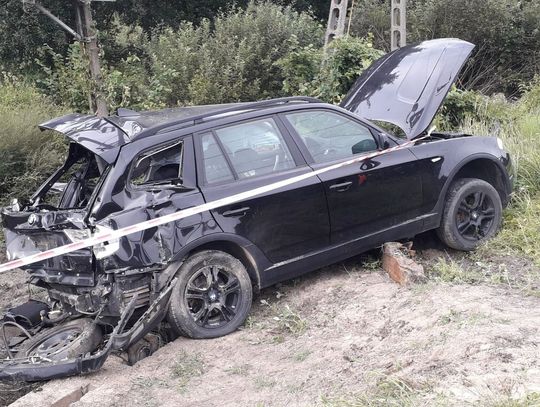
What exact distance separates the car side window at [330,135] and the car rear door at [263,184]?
7.3 inches

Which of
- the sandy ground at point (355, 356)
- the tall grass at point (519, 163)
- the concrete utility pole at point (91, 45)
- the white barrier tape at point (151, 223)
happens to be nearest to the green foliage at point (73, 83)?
the concrete utility pole at point (91, 45)

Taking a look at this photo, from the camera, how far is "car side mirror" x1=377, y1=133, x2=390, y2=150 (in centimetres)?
558

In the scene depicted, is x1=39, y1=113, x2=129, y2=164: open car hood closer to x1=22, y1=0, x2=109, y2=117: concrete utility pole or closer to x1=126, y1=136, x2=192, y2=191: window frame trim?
x1=126, y1=136, x2=192, y2=191: window frame trim

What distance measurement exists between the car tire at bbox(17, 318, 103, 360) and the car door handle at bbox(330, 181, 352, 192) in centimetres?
218

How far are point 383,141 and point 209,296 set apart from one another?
2.12m

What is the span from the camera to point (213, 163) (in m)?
4.88

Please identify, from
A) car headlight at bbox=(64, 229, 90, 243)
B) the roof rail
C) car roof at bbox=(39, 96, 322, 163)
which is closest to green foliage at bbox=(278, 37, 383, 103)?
the roof rail

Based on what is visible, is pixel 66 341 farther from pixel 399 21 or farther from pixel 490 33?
pixel 490 33

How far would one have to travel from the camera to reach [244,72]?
11.7m

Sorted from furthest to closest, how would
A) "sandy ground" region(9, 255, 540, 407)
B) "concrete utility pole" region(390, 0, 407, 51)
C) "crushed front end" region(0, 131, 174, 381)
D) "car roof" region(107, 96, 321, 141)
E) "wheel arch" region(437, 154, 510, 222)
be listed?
"concrete utility pole" region(390, 0, 407, 51) → "wheel arch" region(437, 154, 510, 222) → "car roof" region(107, 96, 321, 141) → "crushed front end" region(0, 131, 174, 381) → "sandy ground" region(9, 255, 540, 407)

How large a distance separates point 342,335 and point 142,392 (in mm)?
1481

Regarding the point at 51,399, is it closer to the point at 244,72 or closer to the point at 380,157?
the point at 380,157

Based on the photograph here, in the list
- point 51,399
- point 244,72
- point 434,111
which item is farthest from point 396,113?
point 244,72

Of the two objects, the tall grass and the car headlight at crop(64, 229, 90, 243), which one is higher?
the car headlight at crop(64, 229, 90, 243)
